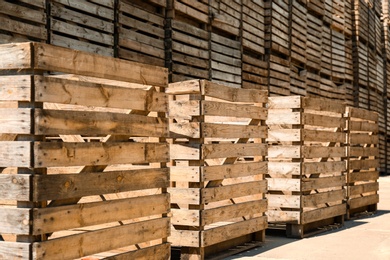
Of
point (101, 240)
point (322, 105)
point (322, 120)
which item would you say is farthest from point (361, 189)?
point (101, 240)

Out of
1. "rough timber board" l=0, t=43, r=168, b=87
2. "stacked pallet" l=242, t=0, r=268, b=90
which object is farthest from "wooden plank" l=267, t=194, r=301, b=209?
"stacked pallet" l=242, t=0, r=268, b=90

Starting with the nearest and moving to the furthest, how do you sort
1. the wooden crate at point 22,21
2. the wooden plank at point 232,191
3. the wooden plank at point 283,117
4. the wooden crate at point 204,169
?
1. the wooden crate at point 204,169
2. the wooden plank at point 232,191
3. the wooden crate at point 22,21
4. the wooden plank at point 283,117

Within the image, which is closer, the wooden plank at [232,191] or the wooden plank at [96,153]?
the wooden plank at [96,153]

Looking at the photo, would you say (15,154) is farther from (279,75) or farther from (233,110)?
(279,75)

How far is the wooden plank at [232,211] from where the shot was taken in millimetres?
6219

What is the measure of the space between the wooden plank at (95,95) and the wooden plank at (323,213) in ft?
11.5

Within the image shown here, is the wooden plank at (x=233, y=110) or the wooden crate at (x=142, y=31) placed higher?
the wooden crate at (x=142, y=31)

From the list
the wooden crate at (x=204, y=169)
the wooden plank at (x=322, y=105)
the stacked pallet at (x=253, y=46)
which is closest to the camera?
the wooden crate at (x=204, y=169)

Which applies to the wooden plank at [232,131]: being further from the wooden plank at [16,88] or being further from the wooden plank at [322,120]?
the wooden plank at [16,88]

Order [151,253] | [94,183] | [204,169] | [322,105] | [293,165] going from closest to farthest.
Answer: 1. [94,183]
2. [151,253]
3. [204,169]
4. [293,165]
5. [322,105]

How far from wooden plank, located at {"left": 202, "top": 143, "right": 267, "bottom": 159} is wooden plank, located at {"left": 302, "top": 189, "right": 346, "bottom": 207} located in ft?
3.92

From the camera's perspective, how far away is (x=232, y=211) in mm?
6715

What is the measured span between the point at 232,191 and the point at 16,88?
3.13 metres

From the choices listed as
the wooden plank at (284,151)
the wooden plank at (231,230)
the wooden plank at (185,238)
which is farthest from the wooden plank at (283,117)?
the wooden plank at (185,238)
